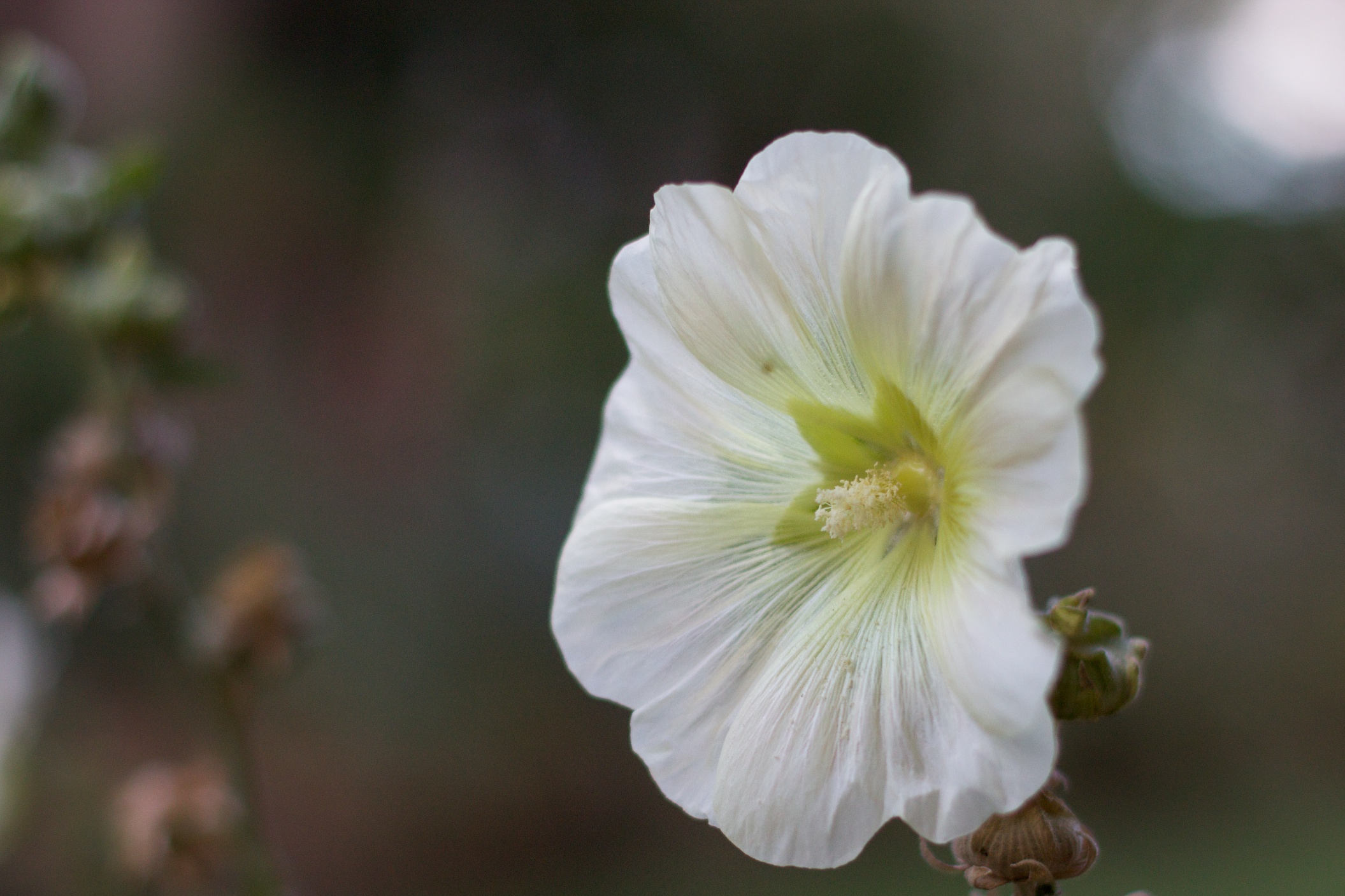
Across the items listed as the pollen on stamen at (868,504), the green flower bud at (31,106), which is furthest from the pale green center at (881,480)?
the green flower bud at (31,106)

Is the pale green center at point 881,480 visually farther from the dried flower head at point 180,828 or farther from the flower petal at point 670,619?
the dried flower head at point 180,828

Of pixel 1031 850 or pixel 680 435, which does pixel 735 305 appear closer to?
pixel 680 435

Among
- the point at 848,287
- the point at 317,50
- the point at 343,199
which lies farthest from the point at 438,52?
the point at 848,287

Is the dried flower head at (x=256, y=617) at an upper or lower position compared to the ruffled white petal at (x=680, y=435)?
lower

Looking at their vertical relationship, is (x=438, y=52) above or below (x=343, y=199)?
above

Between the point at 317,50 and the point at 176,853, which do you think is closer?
the point at 176,853

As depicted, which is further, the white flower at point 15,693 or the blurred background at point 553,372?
the blurred background at point 553,372

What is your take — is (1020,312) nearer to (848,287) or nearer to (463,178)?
(848,287)
